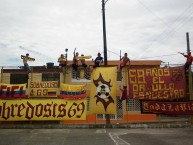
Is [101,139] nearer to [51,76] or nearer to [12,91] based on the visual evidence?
[12,91]

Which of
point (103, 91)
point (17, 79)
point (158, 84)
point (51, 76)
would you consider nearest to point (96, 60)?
point (103, 91)

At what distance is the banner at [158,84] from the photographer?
17.2 meters

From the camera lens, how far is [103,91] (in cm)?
1730

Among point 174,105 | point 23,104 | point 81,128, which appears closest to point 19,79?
point 23,104

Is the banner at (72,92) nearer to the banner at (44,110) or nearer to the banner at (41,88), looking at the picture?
the banner at (44,110)

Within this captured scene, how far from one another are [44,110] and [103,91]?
11.2 ft

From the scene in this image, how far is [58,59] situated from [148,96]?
6285 millimetres

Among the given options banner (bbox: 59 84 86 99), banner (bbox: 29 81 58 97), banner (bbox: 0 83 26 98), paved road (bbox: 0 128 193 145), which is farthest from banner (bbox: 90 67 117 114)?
banner (bbox: 29 81 58 97)

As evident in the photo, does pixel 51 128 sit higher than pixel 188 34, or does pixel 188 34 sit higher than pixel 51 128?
pixel 188 34

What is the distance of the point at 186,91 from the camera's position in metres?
17.3

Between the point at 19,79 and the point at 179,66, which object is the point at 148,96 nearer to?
the point at 179,66

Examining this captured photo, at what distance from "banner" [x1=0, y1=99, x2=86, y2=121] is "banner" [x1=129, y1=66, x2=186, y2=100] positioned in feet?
10.0

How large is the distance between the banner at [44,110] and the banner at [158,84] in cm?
305

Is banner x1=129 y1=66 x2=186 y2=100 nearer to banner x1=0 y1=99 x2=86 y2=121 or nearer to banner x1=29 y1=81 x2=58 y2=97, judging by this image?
banner x1=0 y1=99 x2=86 y2=121
